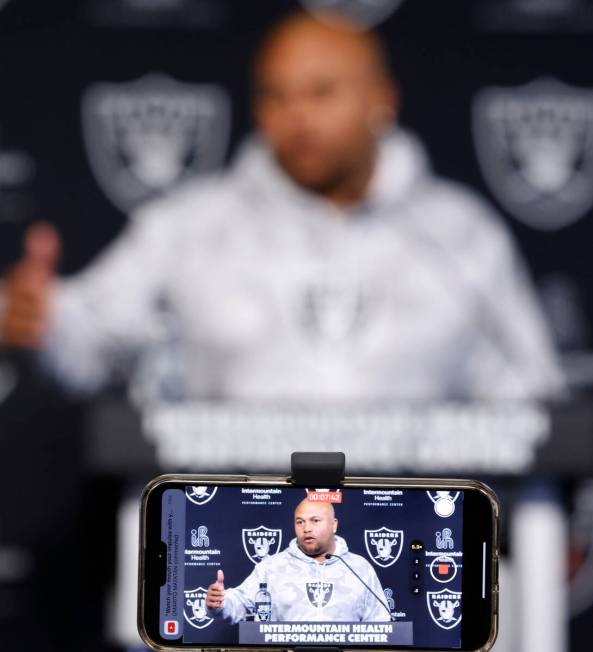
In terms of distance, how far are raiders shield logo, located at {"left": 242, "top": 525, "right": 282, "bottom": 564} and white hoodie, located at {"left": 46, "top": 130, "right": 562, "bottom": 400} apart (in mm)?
1898


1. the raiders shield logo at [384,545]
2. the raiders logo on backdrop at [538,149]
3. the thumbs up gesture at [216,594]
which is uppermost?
the raiders logo on backdrop at [538,149]

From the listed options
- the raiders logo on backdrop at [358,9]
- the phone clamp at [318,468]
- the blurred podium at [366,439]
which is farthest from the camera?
the raiders logo on backdrop at [358,9]

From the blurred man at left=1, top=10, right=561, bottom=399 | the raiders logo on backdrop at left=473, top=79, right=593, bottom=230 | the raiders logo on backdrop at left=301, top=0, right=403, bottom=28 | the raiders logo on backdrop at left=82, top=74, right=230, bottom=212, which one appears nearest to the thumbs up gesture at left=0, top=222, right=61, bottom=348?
the blurred man at left=1, top=10, right=561, bottom=399

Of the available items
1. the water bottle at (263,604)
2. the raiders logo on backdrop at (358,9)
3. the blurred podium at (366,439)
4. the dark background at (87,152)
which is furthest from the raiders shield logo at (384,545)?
the raiders logo on backdrop at (358,9)

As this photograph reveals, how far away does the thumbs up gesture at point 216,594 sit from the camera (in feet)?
3.61

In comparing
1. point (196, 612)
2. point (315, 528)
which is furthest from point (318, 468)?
point (196, 612)

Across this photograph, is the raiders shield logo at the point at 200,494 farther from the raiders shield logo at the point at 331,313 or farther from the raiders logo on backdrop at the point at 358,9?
the raiders logo on backdrop at the point at 358,9

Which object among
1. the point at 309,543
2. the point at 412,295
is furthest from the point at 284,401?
the point at 309,543

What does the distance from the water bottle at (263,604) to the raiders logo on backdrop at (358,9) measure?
224 centimetres

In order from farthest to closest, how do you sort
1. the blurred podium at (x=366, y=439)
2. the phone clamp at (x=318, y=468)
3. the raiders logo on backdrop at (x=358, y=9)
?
the raiders logo on backdrop at (x=358, y=9), the blurred podium at (x=366, y=439), the phone clamp at (x=318, y=468)

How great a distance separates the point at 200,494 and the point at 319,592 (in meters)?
0.15

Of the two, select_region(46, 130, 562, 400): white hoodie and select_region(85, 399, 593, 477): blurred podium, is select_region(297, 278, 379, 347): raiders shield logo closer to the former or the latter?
select_region(46, 130, 562, 400): white hoodie

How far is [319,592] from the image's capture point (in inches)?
42.7

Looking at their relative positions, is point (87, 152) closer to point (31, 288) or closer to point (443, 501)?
point (31, 288)
